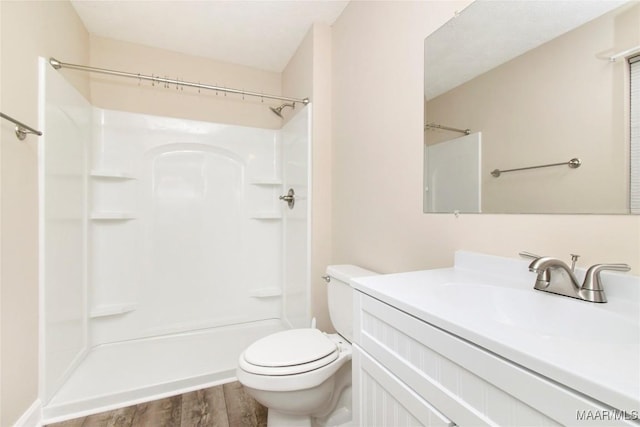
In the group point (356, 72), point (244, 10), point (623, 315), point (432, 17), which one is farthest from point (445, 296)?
point (244, 10)

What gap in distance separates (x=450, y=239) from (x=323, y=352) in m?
0.73

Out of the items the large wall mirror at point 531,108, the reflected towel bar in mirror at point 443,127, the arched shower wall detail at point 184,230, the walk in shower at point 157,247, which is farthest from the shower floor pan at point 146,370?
the reflected towel bar in mirror at point 443,127

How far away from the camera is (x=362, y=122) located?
1589 mm

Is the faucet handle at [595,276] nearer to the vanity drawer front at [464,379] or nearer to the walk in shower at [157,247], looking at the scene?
the vanity drawer front at [464,379]

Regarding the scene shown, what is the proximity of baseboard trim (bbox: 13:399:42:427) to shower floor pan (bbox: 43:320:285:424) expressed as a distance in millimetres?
29

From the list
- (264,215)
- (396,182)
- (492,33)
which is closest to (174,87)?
(264,215)

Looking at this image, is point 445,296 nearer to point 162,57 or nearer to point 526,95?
point 526,95

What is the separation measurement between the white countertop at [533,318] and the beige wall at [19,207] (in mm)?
1469

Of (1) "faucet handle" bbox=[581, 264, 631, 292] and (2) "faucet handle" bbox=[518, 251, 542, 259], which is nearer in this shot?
(1) "faucet handle" bbox=[581, 264, 631, 292]

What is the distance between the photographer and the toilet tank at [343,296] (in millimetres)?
1356

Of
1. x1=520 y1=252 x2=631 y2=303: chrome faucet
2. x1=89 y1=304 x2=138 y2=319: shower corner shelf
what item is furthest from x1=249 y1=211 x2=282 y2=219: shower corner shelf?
x1=520 y1=252 x2=631 y2=303: chrome faucet

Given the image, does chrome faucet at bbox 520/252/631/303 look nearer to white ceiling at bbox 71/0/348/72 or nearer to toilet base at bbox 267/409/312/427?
toilet base at bbox 267/409/312/427

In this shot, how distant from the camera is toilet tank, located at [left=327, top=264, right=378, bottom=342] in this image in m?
1.36

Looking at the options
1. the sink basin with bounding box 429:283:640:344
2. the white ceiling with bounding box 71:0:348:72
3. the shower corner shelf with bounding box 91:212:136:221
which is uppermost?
the white ceiling with bounding box 71:0:348:72
